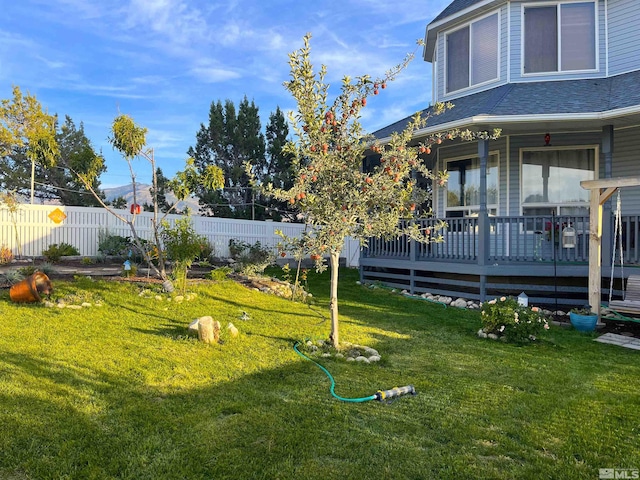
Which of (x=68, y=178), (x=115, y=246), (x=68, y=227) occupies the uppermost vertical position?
(x=68, y=178)

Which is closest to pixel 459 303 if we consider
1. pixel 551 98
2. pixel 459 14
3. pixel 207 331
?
pixel 551 98

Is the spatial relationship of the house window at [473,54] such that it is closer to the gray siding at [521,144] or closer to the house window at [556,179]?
the gray siding at [521,144]

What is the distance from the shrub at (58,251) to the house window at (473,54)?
1082 cm

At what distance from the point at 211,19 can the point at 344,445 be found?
12439mm

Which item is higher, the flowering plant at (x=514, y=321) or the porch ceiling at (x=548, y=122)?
the porch ceiling at (x=548, y=122)

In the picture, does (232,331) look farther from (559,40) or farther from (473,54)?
(559,40)

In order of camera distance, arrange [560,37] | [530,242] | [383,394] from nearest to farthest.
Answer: [383,394]
[530,242]
[560,37]

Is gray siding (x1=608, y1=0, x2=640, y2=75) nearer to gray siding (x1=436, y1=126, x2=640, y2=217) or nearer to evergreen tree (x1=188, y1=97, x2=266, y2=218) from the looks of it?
gray siding (x1=436, y1=126, x2=640, y2=217)

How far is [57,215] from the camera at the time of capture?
11898 mm

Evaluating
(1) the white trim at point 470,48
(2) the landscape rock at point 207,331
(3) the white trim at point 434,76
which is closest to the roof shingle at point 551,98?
(1) the white trim at point 470,48

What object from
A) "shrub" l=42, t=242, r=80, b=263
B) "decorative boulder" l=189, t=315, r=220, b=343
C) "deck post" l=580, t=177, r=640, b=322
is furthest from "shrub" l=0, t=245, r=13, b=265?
"deck post" l=580, t=177, r=640, b=322

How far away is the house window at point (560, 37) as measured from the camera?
391 inches

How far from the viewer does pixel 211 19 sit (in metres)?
12.2

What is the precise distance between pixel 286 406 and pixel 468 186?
28.0 feet
